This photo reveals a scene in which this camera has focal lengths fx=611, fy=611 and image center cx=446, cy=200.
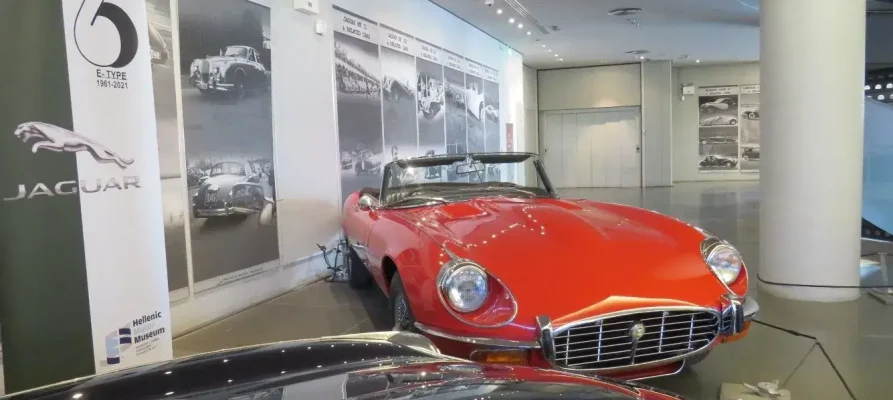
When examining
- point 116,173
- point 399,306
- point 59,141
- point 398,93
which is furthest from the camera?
point 398,93

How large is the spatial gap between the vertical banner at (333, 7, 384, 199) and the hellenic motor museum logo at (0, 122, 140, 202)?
148 inches

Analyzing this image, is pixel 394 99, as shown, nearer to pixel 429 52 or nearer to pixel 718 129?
pixel 429 52

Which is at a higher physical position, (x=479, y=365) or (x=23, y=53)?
(x=23, y=53)

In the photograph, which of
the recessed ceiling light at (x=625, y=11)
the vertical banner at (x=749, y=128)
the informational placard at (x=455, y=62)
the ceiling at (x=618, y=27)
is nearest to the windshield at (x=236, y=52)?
the ceiling at (x=618, y=27)

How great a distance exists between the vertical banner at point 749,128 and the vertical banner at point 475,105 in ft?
39.8

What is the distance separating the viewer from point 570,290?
7.86 ft

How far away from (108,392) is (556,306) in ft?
4.97

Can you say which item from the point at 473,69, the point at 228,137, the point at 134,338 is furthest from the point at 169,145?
the point at 473,69

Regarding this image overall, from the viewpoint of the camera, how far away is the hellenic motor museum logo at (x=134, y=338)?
8.90ft

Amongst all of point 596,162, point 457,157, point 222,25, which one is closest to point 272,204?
point 222,25

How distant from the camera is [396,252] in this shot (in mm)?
3041

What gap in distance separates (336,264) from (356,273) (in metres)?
0.84

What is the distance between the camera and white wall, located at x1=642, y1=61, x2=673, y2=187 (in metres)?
17.7

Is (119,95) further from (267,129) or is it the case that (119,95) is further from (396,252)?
(267,129)
